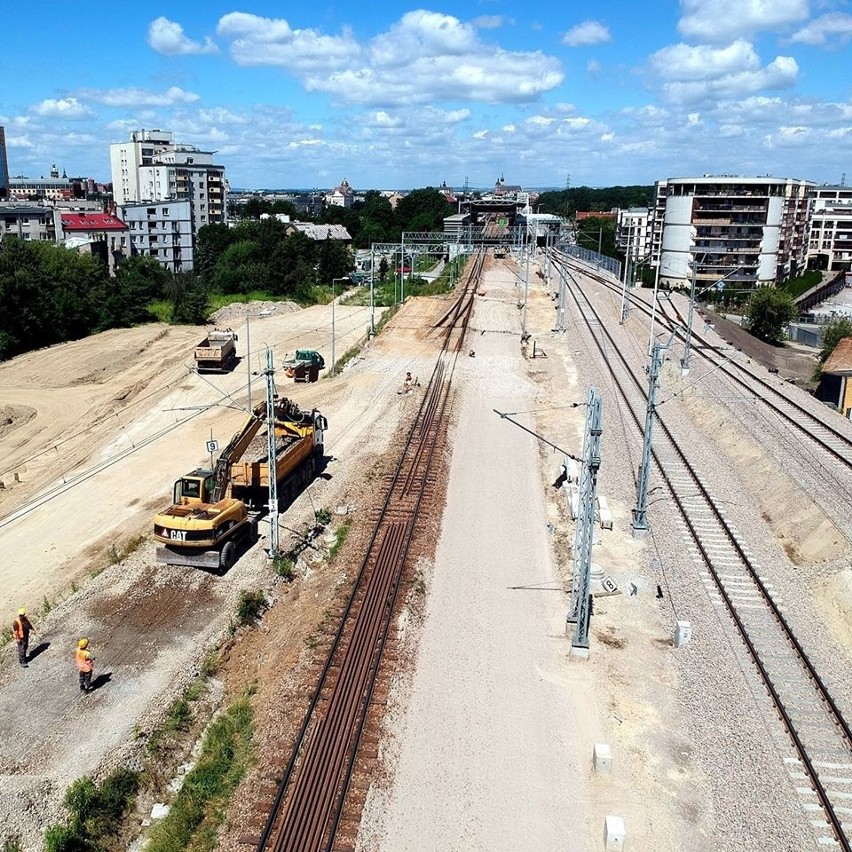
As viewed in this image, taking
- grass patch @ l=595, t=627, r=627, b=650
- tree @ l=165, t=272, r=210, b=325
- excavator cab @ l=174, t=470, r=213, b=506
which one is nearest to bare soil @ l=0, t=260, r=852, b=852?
grass patch @ l=595, t=627, r=627, b=650

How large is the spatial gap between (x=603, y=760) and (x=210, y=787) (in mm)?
6240

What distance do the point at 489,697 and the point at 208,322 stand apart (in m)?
56.1

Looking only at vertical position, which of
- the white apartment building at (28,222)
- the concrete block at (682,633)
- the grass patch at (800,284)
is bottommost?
the concrete block at (682,633)

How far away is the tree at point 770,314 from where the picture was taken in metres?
62.8

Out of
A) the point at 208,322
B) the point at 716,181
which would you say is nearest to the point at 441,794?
the point at 208,322

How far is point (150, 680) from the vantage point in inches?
608

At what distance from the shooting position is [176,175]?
385ft

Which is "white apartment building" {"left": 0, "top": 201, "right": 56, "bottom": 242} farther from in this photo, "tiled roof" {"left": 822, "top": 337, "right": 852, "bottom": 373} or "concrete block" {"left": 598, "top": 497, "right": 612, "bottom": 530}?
"concrete block" {"left": 598, "top": 497, "right": 612, "bottom": 530}

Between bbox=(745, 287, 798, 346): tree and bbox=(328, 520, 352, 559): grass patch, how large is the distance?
5053cm

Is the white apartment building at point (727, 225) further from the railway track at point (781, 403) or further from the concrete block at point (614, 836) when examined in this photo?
the concrete block at point (614, 836)

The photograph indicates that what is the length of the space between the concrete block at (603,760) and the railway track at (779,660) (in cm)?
296

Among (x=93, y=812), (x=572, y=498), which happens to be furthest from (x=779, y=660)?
(x=93, y=812)

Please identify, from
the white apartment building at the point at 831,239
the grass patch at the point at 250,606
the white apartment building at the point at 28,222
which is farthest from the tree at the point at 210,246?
the white apartment building at the point at 831,239

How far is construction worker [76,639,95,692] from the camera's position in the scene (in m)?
14.6
